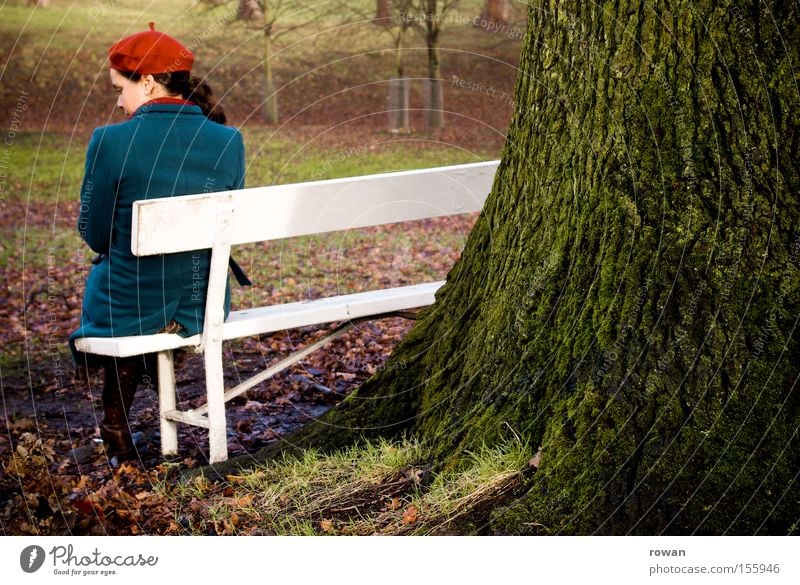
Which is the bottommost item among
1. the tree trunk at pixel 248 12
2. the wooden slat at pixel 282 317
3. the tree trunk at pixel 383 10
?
the wooden slat at pixel 282 317

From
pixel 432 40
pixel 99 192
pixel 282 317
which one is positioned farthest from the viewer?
pixel 432 40

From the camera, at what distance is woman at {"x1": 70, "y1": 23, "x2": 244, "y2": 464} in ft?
13.4

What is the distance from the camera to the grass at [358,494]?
345cm

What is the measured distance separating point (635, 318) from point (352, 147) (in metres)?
14.7

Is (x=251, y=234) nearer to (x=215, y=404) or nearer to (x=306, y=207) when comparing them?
(x=306, y=207)

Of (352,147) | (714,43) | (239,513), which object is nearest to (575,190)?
(714,43)

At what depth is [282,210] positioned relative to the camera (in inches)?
168

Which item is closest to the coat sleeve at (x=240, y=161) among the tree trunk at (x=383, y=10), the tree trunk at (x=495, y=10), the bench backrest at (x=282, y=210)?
the bench backrest at (x=282, y=210)

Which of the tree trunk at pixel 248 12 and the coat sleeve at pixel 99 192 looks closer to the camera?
the coat sleeve at pixel 99 192

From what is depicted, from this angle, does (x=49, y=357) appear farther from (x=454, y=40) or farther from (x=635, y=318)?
(x=454, y=40)

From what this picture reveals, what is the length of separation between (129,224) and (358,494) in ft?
4.86

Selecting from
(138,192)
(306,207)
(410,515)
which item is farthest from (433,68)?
(410,515)

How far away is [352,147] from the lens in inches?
695

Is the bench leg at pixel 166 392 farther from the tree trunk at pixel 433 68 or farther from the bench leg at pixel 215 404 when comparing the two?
the tree trunk at pixel 433 68
